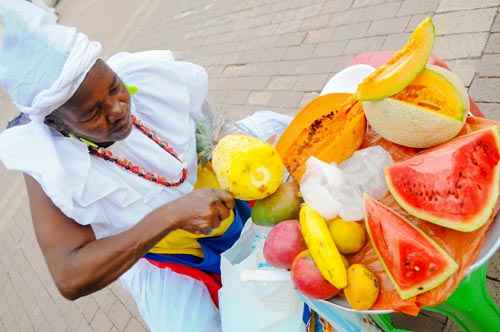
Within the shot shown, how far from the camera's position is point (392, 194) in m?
1.23

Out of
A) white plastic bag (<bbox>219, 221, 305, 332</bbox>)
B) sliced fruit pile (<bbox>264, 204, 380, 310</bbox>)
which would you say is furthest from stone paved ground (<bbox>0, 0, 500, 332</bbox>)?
sliced fruit pile (<bbox>264, 204, 380, 310</bbox>)

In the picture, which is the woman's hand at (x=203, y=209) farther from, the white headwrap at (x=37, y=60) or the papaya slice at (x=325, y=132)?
the white headwrap at (x=37, y=60)

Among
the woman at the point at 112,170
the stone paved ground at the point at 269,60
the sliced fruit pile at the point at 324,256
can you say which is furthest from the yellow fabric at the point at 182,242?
the stone paved ground at the point at 269,60

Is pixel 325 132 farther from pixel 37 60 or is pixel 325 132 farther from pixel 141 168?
pixel 37 60

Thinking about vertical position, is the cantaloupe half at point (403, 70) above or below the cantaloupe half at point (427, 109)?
above

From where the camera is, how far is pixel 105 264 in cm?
152

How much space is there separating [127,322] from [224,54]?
129 inches

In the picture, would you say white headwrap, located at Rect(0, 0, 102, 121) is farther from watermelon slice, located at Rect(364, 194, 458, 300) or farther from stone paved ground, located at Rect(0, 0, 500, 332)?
stone paved ground, located at Rect(0, 0, 500, 332)

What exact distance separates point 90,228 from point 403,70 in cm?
120

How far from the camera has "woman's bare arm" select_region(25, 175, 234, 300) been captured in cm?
146

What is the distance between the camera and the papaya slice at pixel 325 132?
55.7 inches

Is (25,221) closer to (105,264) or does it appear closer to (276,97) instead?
(276,97)

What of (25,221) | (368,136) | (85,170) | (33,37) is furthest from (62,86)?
(25,221)

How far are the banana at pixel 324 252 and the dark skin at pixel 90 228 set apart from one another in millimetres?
329
